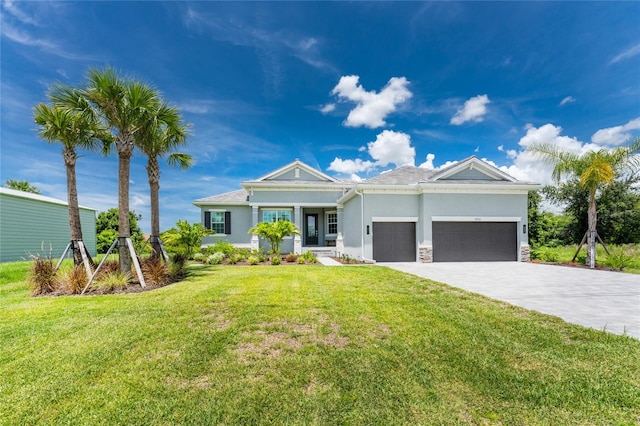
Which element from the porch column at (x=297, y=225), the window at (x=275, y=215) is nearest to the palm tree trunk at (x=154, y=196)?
the window at (x=275, y=215)

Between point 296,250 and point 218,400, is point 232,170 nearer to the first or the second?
point 296,250

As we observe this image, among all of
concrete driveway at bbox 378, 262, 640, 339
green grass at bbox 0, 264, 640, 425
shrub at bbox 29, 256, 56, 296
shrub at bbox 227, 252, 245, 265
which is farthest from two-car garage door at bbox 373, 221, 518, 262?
shrub at bbox 29, 256, 56, 296

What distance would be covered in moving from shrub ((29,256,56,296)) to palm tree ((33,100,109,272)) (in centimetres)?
95

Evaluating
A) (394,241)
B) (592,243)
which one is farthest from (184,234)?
(592,243)

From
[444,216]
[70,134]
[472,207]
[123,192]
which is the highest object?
[70,134]

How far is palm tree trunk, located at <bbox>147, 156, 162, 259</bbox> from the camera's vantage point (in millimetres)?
11047

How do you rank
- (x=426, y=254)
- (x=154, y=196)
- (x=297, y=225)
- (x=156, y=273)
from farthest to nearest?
1. (x=297, y=225)
2. (x=426, y=254)
3. (x=154, y=196)
4. (x=156, y=273)

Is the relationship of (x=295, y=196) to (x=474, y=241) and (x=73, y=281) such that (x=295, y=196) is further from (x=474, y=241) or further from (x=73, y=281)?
(x=73, y=281)

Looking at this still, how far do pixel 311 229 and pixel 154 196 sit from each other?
36.8ft

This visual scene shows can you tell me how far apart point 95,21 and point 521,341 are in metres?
14.8

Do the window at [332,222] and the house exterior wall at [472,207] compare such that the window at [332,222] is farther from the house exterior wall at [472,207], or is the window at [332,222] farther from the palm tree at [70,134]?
the palm tree at [70,134]

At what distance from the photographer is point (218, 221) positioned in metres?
18.9

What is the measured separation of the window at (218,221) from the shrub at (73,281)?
35.5 ft

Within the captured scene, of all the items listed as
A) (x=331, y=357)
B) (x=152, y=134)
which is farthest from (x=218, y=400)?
(x=152, y=134)
